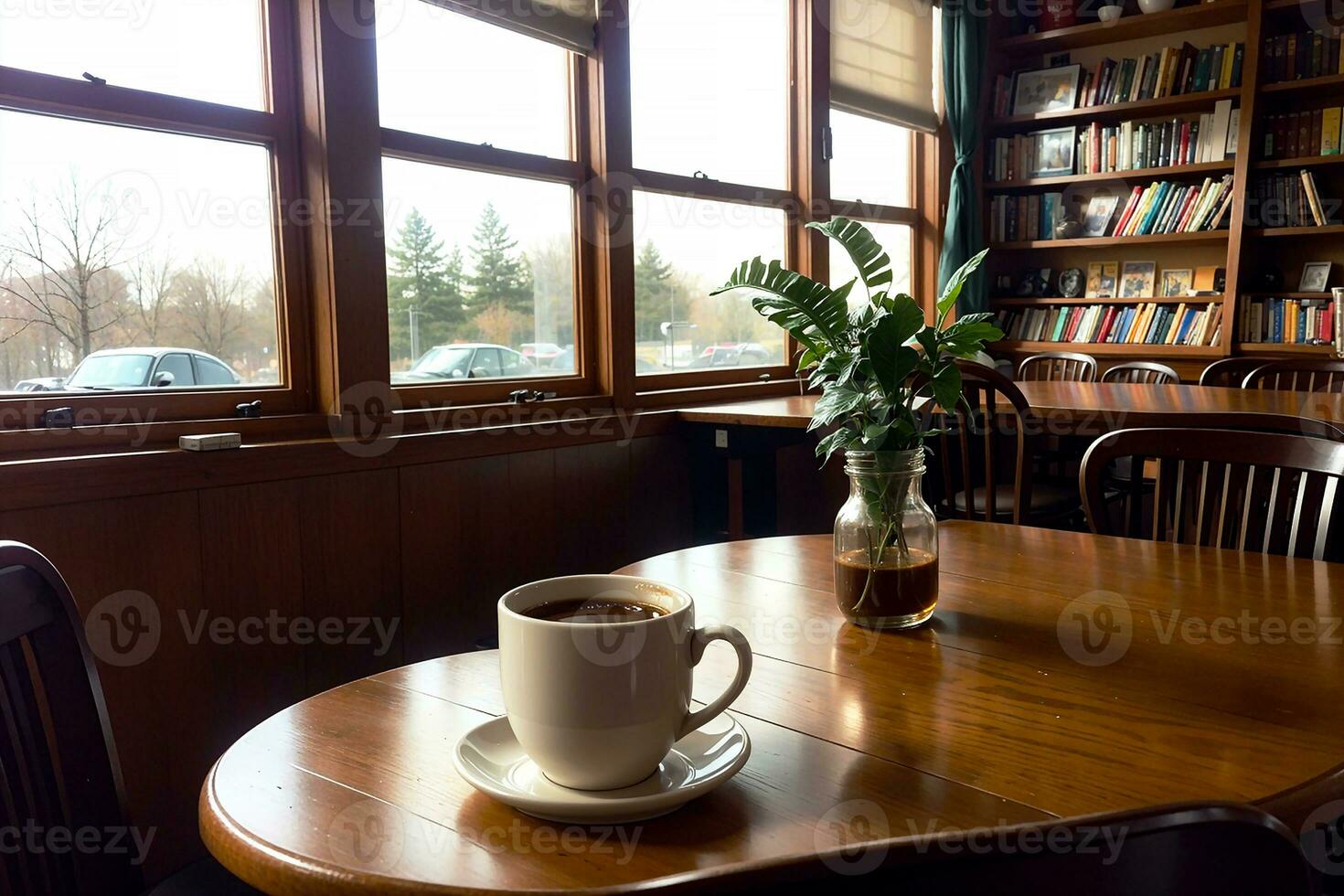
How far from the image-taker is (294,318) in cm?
226

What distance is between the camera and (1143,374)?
3676mm

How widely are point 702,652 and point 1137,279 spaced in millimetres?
4933

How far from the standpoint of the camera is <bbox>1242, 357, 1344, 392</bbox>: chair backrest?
3.16 metres

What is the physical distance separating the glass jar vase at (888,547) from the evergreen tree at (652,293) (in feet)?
7.48

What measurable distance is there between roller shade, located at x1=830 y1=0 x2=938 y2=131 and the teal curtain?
10 centimetres

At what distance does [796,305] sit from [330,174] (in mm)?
1643

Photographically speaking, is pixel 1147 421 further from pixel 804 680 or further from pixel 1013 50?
pixel 1013 50

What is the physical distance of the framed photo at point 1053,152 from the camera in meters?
4.84

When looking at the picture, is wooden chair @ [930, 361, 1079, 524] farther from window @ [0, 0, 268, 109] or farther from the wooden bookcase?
the wooden bookcase

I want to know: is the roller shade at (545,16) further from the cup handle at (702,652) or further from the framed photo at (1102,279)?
the framed photo at (1102,279)

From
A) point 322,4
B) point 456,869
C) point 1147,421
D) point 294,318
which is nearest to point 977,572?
point 456,869

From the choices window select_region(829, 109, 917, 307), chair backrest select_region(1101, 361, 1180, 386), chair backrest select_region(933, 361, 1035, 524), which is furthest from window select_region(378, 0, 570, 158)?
chair backrest select_region(1101, 361, 1180, 386)

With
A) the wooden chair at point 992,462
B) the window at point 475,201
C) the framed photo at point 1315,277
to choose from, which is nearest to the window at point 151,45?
the window at point 475,201

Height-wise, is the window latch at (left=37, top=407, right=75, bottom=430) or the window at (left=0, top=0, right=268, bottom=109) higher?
the window at (left=0, top=0, right=268, bottom=109)
